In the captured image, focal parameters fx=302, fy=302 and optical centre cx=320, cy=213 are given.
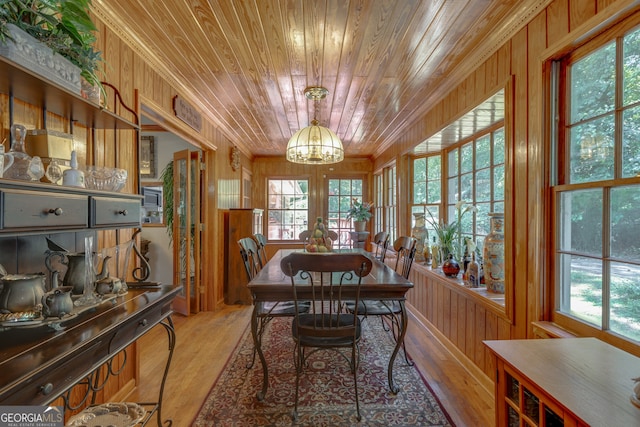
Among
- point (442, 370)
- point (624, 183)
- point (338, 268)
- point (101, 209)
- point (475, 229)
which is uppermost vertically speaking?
point (624, 183)

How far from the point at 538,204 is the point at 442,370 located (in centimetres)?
148

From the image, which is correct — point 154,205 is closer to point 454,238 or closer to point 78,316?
point 78,316

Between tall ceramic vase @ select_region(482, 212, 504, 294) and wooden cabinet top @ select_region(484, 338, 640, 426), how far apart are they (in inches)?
38.8

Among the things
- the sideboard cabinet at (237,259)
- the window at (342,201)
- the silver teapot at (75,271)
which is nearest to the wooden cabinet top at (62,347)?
the silver teapot at (75,271)

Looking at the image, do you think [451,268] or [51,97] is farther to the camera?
[451,268]

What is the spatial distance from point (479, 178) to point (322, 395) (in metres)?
2.20

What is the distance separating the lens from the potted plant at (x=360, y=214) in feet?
18.1

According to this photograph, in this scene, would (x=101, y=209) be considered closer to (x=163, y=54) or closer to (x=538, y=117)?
(x=163, y=54)

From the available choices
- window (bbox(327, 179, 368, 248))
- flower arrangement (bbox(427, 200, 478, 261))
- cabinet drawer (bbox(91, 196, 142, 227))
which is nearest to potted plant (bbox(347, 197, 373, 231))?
window (bbox(327, 179, 368, 248))

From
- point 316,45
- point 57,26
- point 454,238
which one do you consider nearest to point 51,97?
point 57,26

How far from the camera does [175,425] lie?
68.9 inches

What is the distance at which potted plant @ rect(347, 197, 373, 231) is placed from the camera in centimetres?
553

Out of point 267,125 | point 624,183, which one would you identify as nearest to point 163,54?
point 267,125

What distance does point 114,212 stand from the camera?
4.78 ft
